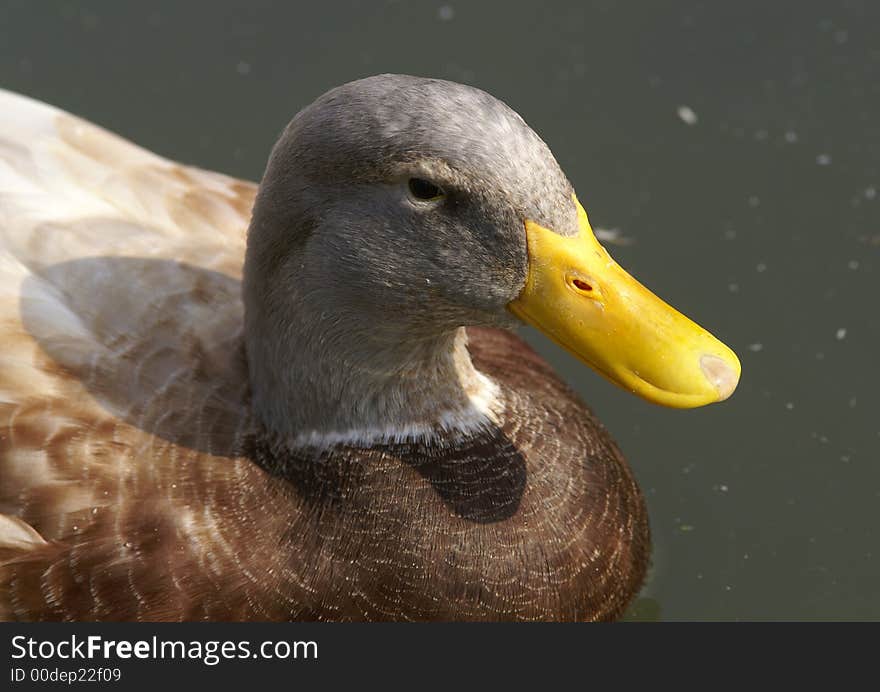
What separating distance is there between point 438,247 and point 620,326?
0.38 m

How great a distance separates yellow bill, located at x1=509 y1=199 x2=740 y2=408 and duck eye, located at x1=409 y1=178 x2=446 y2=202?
0.19 meters

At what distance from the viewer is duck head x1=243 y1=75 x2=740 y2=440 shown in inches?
95.5

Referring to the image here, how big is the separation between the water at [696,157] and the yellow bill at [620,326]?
1.10m

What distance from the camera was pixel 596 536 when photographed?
3.05 meters

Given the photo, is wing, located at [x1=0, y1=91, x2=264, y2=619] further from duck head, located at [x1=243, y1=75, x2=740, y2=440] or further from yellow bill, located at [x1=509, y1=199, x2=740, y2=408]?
yellow bill, located at [x1=509, y1=199, x2=740, y2=408]

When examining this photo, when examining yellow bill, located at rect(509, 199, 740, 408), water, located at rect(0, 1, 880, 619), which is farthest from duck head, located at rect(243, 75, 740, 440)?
water, located at rect(0, 1, 880, 619)

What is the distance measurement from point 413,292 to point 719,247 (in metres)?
1.98

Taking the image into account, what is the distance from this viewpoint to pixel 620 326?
2.51 meters

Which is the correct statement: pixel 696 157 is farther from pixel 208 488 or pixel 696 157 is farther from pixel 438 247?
pixel 208 488

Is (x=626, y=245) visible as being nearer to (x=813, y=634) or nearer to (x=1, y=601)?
(x=813, y=634)

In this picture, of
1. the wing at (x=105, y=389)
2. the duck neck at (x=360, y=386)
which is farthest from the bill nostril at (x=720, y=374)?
the wing at (x=105, y=389)

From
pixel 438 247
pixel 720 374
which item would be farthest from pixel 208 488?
pixel 720 374

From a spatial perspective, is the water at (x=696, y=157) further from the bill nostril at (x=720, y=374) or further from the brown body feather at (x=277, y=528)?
the bill nostril at (x=720, y=374)

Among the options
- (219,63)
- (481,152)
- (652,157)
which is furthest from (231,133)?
(481,152)
